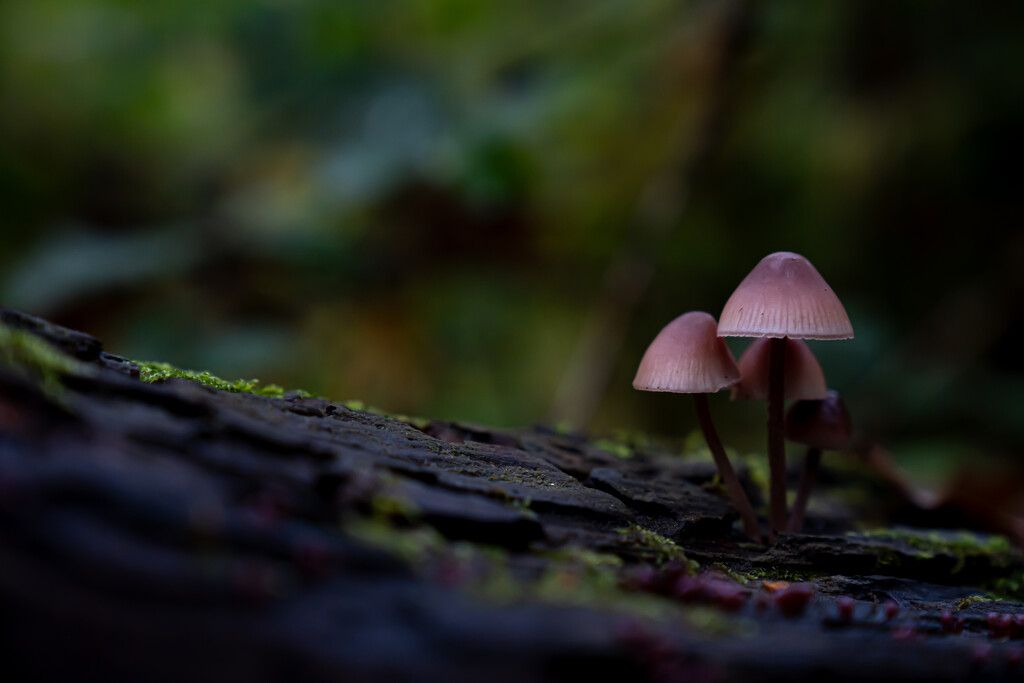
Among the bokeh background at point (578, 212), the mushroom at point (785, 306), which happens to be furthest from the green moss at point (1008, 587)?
the bokeh background at point (578, 212)

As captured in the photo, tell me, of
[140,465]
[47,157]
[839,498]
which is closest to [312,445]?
[140,465]

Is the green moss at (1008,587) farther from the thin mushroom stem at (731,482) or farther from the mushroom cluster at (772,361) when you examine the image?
the thin mushroom stem at (731,482)

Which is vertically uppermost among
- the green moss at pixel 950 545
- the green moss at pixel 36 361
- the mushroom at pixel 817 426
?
the mushroom at pixel 817 426

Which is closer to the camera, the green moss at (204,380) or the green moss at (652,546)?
the green moss at (652,546)

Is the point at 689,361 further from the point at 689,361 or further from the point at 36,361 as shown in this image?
the point at 36,361

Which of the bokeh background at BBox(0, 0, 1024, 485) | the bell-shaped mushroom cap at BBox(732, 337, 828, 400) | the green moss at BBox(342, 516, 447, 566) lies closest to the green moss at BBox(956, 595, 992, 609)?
the bell-shaped mushroom cap at BBox(732, 337, 828, 400)

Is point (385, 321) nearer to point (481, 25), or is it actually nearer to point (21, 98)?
point (481, 25)

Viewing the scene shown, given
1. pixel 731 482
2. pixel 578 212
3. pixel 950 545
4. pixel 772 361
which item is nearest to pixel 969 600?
pixel 950 545
